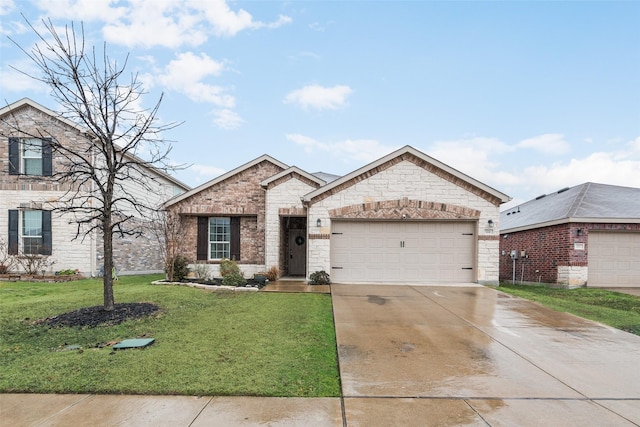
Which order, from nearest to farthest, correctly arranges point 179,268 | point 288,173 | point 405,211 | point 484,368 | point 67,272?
point 484,368 → point 405,211 → point 179,268 → point 67,272 → point 288,173

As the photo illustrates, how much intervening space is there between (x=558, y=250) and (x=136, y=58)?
15.4 meters

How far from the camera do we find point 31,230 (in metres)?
14.1

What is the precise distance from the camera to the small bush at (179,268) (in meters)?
12.8

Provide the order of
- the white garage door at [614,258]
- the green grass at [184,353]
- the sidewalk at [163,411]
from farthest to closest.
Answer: the white garage door at [614,258] → the green grass at [184,353] → the sidewalk at [163,411]

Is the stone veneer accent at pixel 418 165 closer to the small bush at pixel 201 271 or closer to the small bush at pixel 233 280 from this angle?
the small bush at pixel 233 280

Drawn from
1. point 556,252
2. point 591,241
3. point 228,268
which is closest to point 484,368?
point 228,268

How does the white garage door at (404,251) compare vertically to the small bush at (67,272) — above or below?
above

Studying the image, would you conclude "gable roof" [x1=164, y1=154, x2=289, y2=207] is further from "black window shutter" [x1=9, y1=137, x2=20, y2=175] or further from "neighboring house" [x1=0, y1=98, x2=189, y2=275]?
"black window shutter" [x1=9, y1=137, x2=20, y2=175]

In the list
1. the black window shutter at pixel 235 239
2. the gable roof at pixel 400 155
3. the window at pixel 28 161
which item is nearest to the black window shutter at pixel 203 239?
the black window shutter at pixel 235 239

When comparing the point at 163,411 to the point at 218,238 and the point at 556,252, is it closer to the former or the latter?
the point at 218,238

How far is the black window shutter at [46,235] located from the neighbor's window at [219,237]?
6.27m

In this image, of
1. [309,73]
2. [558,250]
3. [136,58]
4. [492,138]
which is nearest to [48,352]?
[136,58]

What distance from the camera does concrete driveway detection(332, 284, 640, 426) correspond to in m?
3.28

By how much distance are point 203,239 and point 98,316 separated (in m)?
7.71
